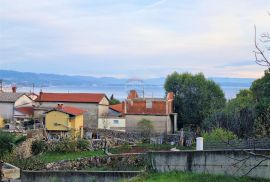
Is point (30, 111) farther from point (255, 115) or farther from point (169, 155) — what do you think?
point (169, 155)

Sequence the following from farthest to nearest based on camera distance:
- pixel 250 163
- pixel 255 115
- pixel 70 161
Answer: pixel 255 115 < pixel 70 161 < pixel 250 163

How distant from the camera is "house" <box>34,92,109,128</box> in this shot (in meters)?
51.4

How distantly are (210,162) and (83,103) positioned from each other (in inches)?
1590

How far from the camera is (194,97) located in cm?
5794

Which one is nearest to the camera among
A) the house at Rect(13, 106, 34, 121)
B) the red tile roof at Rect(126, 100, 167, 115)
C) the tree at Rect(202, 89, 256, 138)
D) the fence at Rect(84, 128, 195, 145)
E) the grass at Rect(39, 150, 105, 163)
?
the grass at Rect(39, 150, 105, 163)

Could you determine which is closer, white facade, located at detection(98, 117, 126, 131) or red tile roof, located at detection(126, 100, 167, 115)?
red tile roof, located at detection(126, 100, 167, 115)

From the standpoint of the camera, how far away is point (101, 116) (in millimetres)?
52156

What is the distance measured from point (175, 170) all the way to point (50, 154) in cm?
2321

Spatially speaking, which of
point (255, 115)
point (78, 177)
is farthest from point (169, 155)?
point (255, 115)

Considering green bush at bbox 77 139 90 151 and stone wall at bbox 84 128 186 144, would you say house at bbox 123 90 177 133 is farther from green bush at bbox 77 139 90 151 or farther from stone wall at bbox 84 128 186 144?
green bush at bbox 77 139 90 151

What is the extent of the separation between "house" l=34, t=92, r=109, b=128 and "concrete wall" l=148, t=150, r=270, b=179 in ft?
121

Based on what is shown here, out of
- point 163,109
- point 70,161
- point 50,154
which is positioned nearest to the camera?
point 70,161

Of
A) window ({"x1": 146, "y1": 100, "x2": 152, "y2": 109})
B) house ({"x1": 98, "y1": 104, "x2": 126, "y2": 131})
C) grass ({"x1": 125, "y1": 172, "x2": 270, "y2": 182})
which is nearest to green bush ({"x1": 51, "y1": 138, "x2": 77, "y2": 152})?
house ({"x1": 98, "y1": 104, "x2": 126, "y2": 131})

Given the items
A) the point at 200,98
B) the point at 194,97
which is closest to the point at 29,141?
the point at 194,97
